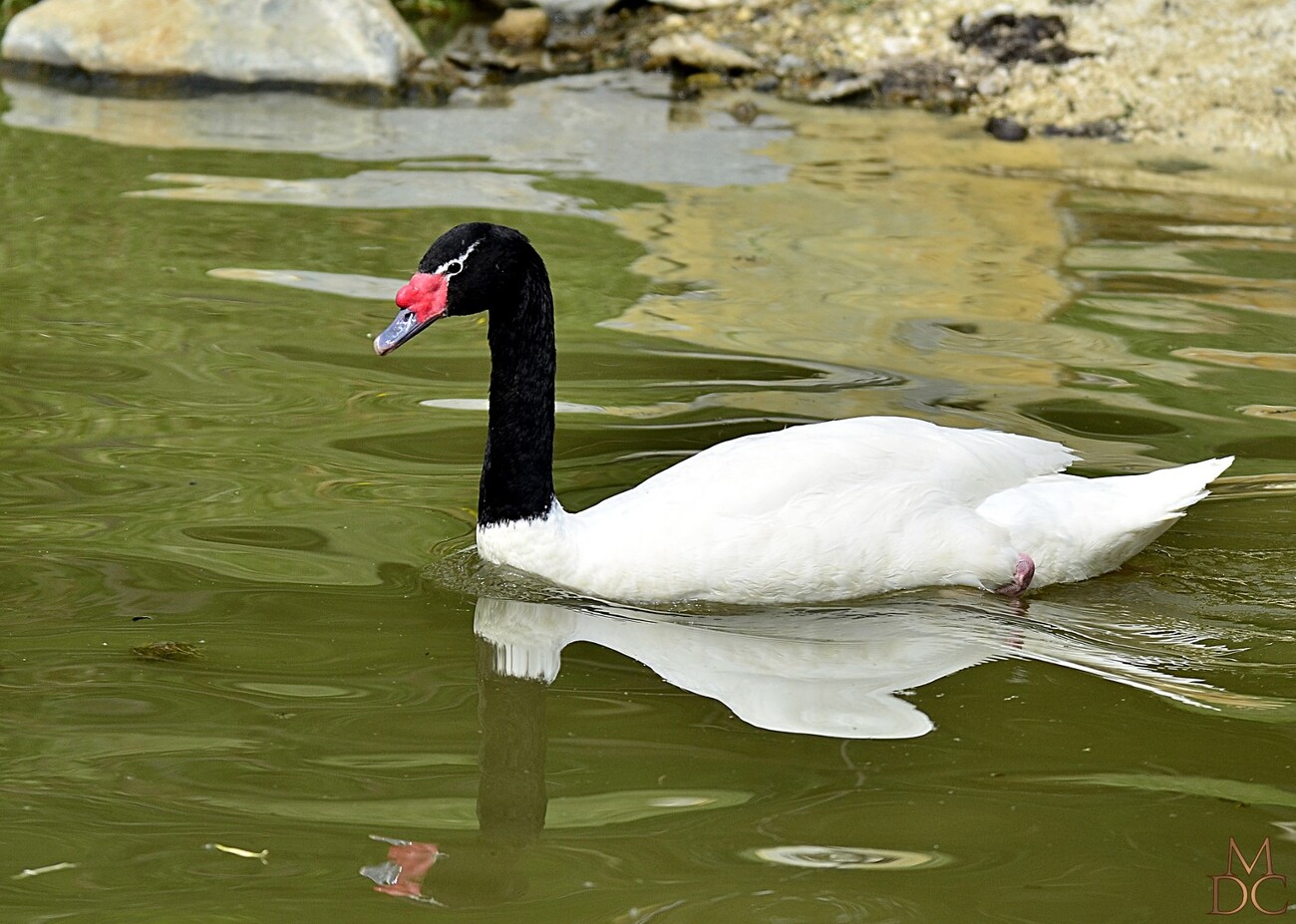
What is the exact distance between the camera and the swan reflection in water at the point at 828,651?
454 cm

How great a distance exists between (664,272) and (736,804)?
511cm

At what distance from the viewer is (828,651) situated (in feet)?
16.2

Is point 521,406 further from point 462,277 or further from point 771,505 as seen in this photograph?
point 771,505

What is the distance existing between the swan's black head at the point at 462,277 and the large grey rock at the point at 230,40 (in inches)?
302

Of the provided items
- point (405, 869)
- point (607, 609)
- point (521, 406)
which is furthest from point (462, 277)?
point (405, 869)

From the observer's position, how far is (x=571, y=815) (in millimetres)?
3953

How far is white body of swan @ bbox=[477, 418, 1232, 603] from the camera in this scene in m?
5.16

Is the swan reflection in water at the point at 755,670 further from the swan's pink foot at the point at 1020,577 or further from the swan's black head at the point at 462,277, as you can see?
the swan's black head at the point at 462,277

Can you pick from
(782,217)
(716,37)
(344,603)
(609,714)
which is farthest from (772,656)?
(716,37)

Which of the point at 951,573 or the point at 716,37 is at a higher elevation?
the point at 716,37

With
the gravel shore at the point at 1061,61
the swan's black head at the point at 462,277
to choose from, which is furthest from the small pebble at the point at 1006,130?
the swan's black head at the point at 462,277

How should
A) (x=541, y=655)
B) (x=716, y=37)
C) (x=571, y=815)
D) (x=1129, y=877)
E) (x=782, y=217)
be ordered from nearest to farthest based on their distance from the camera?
(x=1129, y=877), (x=571, y=815), (x=541, y=655), (x=782, y=217), (x=716, y=37)

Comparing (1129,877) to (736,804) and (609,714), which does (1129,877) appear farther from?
(609,714)

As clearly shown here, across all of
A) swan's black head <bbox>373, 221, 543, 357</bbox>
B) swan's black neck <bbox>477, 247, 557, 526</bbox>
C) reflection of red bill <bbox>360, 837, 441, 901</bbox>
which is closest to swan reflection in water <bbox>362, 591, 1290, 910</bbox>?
reflection of red bill <bbox>360, 837, 441, 901</bbox>
